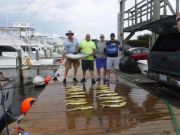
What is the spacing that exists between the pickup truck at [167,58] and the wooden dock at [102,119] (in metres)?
0.60

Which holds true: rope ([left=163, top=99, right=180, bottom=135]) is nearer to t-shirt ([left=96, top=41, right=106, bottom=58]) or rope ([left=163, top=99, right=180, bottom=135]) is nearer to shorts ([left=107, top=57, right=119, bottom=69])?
shorts ([left=107, top=57, right=119, bottom=69])

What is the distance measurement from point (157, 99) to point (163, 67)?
2.79 ft

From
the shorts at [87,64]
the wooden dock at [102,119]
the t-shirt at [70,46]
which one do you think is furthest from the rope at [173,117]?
the t-shirt at [70,46]

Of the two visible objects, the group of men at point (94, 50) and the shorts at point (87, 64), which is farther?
the shorts at point (87, 64)

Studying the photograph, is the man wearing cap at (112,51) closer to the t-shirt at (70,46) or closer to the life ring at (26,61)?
the t-shirt at (70,46)

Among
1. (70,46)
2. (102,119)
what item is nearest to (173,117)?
(102,119)

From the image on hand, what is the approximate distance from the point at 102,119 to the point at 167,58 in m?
2.82

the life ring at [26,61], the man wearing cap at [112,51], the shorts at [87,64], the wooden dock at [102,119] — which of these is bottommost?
the wooden dock at [102,119]

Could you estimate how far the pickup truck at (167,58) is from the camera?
8.55 meters

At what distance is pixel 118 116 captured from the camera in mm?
7129

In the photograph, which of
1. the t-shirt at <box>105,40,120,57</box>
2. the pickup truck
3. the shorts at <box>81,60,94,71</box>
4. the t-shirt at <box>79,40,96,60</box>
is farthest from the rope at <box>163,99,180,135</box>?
the shorts at <box>81,60,94,71</box>

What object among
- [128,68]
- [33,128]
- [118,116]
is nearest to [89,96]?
[118,116]

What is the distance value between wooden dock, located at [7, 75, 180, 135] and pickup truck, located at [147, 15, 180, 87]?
1.97 ft

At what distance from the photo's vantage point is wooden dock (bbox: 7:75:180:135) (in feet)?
20.2
